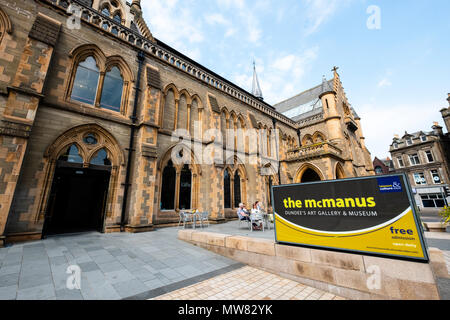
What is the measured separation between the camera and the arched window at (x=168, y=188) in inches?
400

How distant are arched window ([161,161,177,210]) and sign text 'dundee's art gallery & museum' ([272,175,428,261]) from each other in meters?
7.60

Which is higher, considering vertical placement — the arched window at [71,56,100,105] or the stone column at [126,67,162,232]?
the arched window at [71,56,100,105]

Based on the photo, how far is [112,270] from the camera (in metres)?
3.83

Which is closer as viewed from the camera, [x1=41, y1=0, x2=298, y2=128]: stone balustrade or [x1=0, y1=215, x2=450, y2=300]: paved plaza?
[x1=0, y1=215, x2=450, y2=300]: paved plaza

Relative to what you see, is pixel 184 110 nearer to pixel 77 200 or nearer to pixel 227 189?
pixel 227 189

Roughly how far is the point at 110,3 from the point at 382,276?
17.6 metres

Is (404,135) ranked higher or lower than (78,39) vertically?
higher

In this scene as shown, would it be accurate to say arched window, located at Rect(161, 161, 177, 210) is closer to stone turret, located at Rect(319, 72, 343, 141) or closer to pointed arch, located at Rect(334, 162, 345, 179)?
pointed arch, located at Rect(334, 162, 345, 179)

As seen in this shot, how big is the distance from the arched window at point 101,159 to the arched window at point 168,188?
9.31 ft

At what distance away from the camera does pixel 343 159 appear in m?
17.6

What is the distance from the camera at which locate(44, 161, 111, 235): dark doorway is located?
793cm

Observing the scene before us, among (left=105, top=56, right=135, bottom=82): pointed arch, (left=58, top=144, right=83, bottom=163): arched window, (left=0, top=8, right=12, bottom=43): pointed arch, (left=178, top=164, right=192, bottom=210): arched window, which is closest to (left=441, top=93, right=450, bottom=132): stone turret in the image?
(left=178, top=164, right=192, bottom=210): arched window
